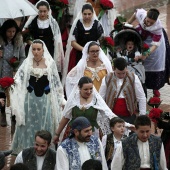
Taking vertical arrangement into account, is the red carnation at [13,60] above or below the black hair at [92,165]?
above

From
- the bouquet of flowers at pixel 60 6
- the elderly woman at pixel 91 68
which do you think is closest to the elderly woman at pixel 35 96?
the elderly woman at pixel 91 68

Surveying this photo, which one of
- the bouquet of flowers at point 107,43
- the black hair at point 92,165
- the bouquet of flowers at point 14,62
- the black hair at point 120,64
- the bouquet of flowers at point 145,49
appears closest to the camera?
the black hair at point 92,165

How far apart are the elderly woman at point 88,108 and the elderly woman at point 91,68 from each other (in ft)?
3.89

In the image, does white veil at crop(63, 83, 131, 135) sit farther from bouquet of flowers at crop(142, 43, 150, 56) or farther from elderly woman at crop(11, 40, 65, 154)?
bouquet of flowers at crop(142, 43, 150, 56)

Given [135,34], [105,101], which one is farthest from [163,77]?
[105,101]

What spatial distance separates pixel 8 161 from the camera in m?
13.5

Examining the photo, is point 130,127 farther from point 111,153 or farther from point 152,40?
point 152,40

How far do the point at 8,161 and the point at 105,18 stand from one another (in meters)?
4.49

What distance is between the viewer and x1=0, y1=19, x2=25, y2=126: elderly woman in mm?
14742

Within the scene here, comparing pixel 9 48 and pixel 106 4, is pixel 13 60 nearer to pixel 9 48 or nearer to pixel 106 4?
pixel 9 48

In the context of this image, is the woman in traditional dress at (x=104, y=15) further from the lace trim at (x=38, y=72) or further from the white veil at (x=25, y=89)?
the lace trim at (x=38, y=72)

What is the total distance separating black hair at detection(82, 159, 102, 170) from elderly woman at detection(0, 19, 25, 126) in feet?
15.3

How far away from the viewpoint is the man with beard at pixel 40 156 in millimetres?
11039

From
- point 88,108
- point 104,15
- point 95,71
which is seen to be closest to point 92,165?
point 88,108
